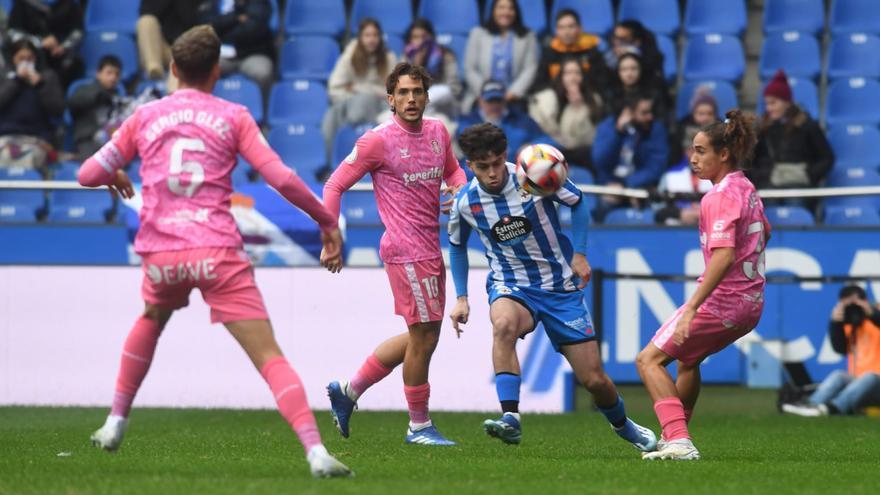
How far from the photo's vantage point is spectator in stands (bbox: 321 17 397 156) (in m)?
16.8

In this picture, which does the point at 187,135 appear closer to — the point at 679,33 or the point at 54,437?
the point at 54,437

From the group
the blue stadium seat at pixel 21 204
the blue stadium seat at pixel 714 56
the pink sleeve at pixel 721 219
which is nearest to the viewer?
the pink sleeve at pixel 721 219

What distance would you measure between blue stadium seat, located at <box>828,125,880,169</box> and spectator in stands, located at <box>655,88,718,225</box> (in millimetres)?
1356

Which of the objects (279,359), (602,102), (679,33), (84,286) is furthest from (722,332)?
(679,33)

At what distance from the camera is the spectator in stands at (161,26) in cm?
1778

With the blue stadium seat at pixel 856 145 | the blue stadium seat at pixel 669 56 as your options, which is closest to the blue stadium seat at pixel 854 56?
the blue stadium seat at pixel 856 145

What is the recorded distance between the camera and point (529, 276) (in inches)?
357

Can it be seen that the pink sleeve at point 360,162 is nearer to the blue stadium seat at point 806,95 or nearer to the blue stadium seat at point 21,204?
the blue stadium seat at point 21,204

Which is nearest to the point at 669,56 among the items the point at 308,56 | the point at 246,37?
the point at 308,56

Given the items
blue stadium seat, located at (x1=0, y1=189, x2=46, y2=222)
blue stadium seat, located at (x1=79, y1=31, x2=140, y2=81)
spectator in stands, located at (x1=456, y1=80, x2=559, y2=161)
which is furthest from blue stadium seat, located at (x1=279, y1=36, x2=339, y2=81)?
blue stadium seat, located at (x1=0, y1=189, x2=46, y2=222)

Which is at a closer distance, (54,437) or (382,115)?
(54,437)

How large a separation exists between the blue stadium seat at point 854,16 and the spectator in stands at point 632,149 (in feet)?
11.0

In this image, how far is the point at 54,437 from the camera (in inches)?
398

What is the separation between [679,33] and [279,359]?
40.3ft
